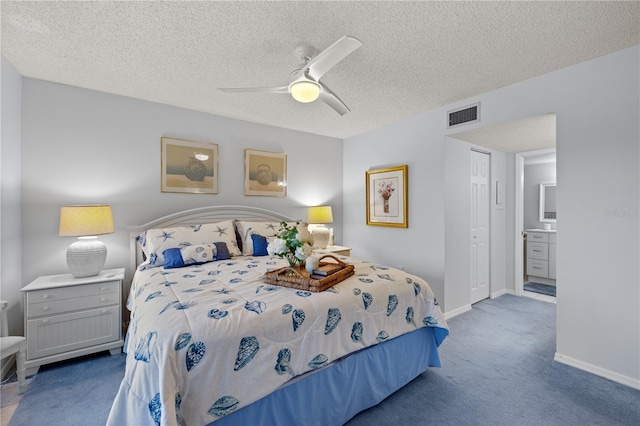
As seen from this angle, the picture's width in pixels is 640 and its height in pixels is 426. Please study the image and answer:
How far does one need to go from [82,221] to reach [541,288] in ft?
21.0

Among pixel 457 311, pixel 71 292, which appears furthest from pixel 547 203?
pixel 71 292

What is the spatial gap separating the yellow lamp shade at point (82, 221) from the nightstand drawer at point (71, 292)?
46 cm

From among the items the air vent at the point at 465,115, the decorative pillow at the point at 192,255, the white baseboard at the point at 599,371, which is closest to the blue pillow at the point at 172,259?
the decorative pillow at the point at 192,255

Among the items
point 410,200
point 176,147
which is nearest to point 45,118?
point 176,147

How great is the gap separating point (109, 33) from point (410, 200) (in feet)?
11.5

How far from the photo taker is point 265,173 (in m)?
4.10

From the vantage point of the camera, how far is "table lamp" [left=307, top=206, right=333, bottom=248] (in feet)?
13.9

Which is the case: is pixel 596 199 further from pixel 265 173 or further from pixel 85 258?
pixel 85 258

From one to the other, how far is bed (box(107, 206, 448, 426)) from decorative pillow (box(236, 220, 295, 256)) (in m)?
0.66

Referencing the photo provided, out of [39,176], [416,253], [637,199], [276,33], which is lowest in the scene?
[416,253]

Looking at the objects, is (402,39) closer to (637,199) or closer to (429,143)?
(429,143)

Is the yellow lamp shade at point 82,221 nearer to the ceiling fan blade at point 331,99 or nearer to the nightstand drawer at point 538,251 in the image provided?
the ceiling fan blade at point 331,99

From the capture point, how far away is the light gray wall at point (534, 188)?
5254mm

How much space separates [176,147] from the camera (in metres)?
3.42
